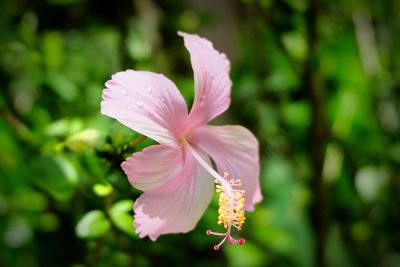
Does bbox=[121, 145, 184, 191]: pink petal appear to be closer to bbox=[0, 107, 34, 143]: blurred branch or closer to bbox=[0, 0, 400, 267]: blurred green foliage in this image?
bbox=[0, 0, 400, 267]: blurred green foliage

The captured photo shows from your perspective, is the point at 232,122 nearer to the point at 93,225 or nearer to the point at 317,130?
the point at 317,130

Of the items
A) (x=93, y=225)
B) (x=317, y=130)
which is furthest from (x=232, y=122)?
(x=93, y=225)

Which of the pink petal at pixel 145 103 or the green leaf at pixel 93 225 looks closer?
the pink petal at pixel 145 103

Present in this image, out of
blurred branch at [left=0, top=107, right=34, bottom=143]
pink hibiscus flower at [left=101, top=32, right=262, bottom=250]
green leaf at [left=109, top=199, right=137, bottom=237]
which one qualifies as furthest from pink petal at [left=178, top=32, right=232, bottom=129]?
blurred branch at [left=0, top=107, right=34, bottom=143]

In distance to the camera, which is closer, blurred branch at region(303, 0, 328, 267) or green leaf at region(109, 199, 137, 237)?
green leaf at region(109, 199, 137, 237)

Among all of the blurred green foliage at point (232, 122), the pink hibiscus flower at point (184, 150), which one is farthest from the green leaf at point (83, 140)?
the pink hibiscus flower at point (184, 150)

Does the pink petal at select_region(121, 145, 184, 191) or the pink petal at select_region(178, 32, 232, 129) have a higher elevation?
the pink petal at select_region(178, 32, 232, 129)

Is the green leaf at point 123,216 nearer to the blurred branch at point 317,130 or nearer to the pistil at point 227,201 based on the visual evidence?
the pistil at point 227,201
